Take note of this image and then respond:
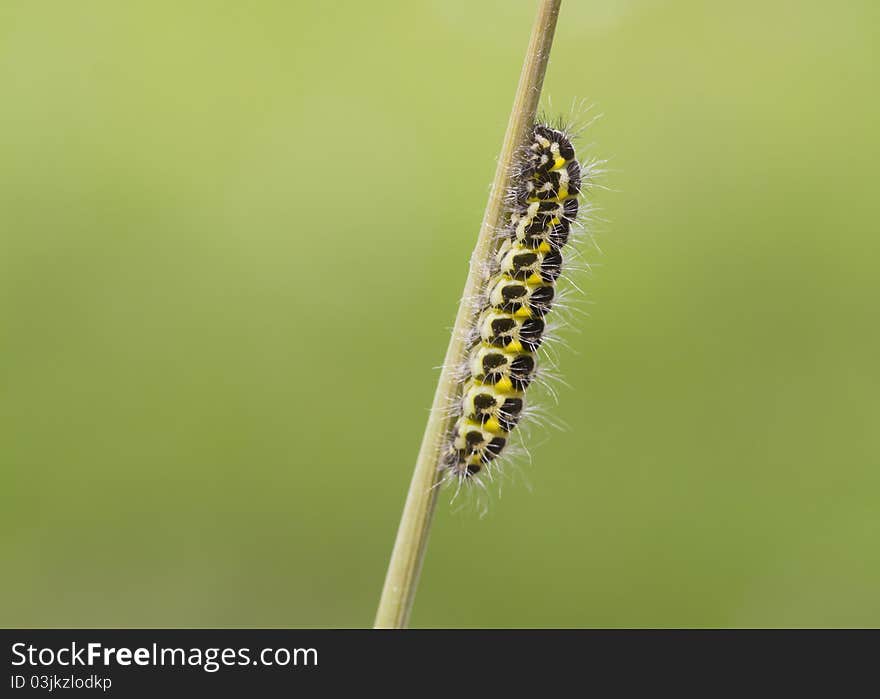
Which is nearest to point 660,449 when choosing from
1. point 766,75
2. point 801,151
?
point 801,151

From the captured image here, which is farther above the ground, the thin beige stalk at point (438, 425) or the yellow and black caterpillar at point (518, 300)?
the yellow and black caterpillar at point (518, 300)

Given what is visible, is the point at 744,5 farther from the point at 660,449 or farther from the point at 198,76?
the point at 198,76

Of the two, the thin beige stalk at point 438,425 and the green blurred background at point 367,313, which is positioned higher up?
the green blurred background at point 367,313

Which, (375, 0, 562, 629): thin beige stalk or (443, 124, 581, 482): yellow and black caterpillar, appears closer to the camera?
(375, 0, 562, 629): thin beige stalk

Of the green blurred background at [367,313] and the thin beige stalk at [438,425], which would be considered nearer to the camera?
the thin beige stalk at [438,425]
